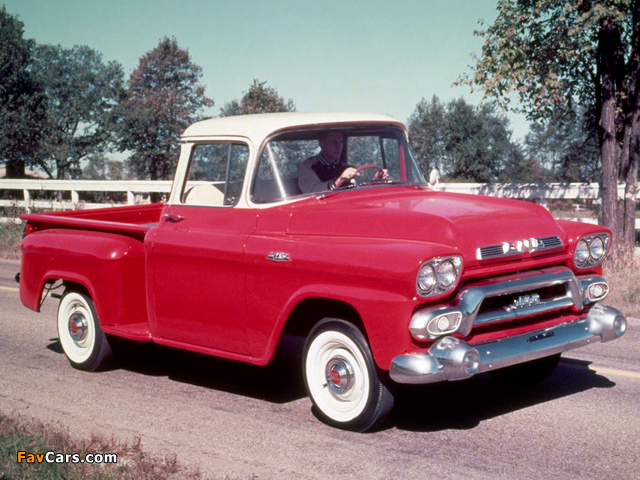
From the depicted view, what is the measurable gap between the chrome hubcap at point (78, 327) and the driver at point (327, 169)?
7.97 feet

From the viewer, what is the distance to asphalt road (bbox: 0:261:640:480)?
4336 millimetres

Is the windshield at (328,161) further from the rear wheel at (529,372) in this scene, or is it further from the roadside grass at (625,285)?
the roadside grass at (625,285)

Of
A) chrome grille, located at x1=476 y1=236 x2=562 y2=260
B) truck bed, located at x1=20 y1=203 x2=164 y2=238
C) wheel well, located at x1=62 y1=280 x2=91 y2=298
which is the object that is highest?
truck bed, located at x1=20 y1=203 x2=164 y2=238

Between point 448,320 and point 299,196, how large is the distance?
1658 millimetres

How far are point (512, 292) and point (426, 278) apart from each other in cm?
60

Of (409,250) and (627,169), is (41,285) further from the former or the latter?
(627,169)

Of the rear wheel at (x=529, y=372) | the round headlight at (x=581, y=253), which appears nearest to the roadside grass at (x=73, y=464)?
the rear wheel at (x=529, y=372)

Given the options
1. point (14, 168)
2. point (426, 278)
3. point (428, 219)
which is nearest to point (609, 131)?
point (428, 219)

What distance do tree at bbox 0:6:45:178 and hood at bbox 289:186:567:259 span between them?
53791 millimetres

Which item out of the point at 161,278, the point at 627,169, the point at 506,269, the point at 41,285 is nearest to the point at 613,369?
the point at 506,269

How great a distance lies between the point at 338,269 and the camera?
4.77 meters

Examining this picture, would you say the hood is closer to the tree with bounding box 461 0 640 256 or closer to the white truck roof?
the white truck roof

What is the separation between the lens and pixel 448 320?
14.7 feet

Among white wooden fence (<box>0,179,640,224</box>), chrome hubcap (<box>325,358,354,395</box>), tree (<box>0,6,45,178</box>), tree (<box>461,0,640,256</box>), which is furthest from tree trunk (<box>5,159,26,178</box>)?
chrome hubcap (<box>325,358,354,395</box>)
